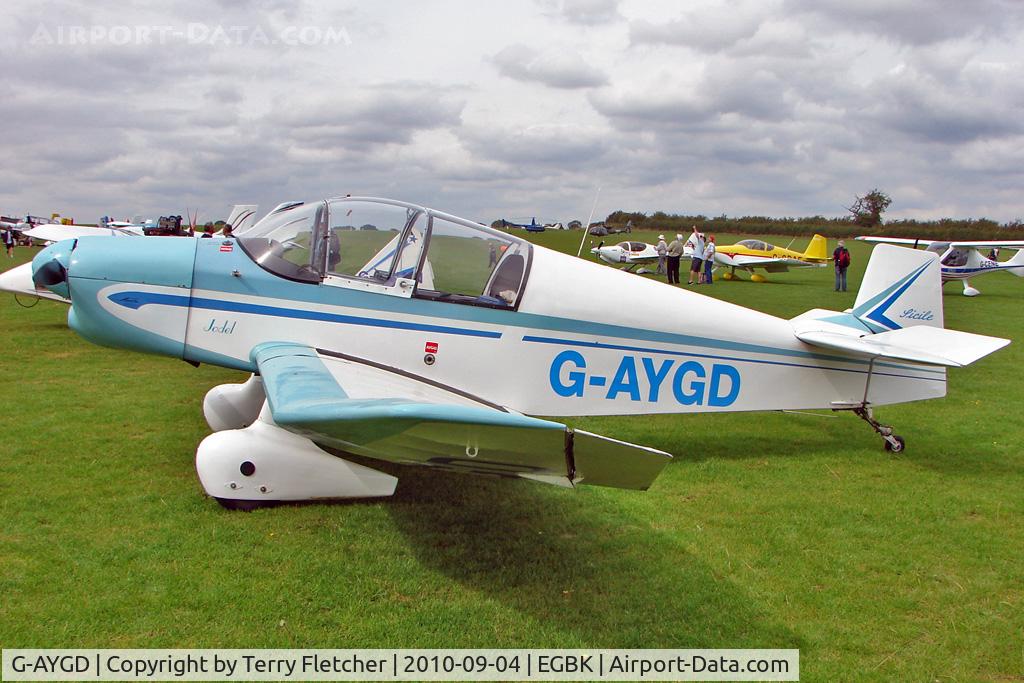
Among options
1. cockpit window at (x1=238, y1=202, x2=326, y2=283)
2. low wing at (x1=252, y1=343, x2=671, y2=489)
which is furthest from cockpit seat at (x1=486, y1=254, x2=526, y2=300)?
low wing at (x1=252, y1=343, x2=671, y2=489)

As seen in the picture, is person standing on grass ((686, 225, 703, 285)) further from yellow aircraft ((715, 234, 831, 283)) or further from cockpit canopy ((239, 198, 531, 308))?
cockpit canopy ((239, 198, 531, 308))

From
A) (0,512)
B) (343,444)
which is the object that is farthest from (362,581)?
(0,512)

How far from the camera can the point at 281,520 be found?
459 cm

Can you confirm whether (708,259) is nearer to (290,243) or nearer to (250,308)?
(290,243)

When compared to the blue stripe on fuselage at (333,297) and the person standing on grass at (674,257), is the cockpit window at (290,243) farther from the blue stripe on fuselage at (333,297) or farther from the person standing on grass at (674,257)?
the person standing on grass at (674,257)

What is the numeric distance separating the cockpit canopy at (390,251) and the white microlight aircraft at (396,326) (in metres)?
0.01

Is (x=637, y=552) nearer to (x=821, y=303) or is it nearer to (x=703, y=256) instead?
(x=821, y=303)

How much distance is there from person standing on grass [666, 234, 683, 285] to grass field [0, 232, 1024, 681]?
18.9 m

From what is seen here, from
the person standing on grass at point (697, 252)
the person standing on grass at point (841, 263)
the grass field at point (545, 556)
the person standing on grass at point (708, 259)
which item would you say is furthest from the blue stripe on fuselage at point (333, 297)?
the person standing on grass at point (697, 252)

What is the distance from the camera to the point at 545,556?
14.0ft

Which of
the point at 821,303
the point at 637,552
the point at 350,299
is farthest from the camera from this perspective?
the point at 821,303

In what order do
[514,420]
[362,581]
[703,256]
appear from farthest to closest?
[703,256], [362,581], [514,420]

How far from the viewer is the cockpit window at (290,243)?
16.6 ft

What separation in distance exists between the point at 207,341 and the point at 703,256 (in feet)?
74.4
